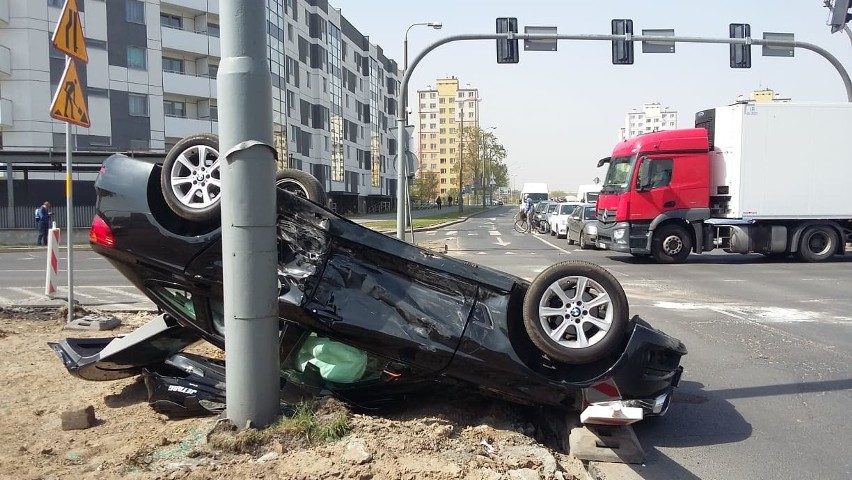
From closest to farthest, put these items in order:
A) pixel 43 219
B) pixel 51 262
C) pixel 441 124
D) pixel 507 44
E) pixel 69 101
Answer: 1. pixel 69 101
2. pixel 51 262
3. pixel 507 44
4. pixel 43 219
5. pixel 441 124

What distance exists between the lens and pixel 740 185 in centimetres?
1803

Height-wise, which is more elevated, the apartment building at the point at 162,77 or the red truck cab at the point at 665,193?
the apartment building at the point at 162,77

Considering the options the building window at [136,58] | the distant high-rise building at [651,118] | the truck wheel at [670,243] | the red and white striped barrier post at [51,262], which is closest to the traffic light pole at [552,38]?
the truck wheel at [670,243]

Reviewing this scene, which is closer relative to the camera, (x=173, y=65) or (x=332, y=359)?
(x=332, y=359)

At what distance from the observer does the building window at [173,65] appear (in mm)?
42875

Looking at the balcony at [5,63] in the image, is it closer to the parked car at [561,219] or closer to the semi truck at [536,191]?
the parked car at [561,219]

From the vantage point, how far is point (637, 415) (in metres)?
Answer: 3.96

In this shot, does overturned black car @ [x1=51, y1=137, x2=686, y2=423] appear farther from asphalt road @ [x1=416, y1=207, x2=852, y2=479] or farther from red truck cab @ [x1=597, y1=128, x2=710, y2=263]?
red truck cab @ [x1=597, y1=128, x2=710, y2=263]

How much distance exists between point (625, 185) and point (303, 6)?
46237 millimetres

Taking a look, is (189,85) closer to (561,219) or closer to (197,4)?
(197,4)

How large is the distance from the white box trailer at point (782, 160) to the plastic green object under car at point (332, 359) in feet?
54.8

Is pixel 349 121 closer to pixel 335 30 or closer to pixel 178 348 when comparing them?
pixel 335 30

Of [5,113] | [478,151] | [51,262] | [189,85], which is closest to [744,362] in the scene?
[51,262]

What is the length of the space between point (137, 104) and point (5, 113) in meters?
7.27
